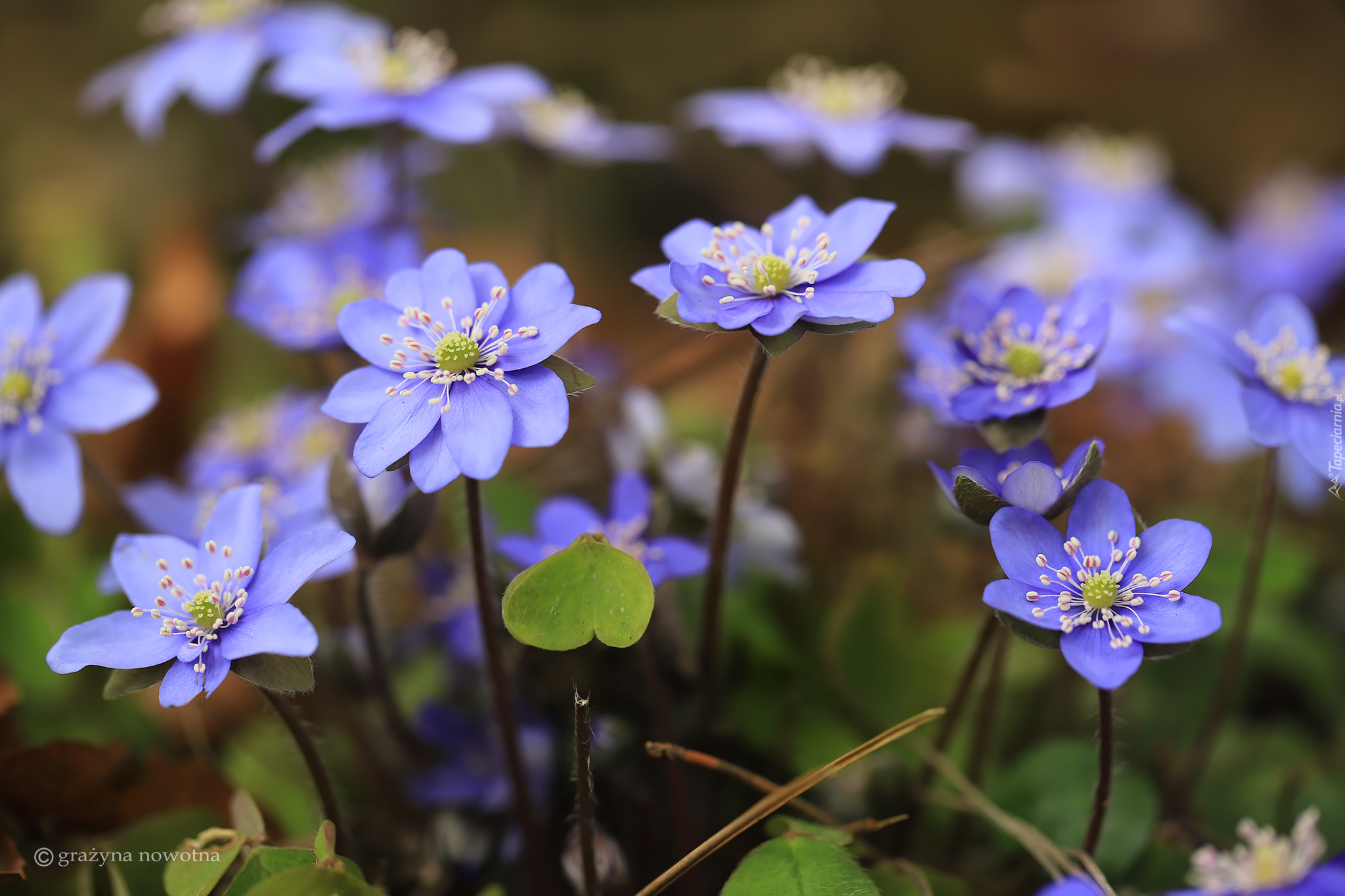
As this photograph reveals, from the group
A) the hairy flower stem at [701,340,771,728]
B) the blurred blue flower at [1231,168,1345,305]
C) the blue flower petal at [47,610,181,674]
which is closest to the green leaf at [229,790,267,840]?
the blue flower petal at [47,610,181,674]

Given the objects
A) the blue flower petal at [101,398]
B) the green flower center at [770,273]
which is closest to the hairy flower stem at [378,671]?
the blue flower petal at [101,398]

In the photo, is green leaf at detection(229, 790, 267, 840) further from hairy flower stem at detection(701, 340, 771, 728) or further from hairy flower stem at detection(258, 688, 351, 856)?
hairy flower stem at detection(701, 340, 771, 728)

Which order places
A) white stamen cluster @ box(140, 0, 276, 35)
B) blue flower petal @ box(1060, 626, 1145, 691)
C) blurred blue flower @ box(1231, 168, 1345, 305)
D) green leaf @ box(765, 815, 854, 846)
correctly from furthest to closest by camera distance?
1. blurred blue flower @ box(1231, 168, 1345, 305)
2. white stamen cluster @ box(140, 0, 276, 35)
3. green leaf @ box(765, 815, 854, 846)
4. blue flower petal @ box(1060, 626, 1145, 691)

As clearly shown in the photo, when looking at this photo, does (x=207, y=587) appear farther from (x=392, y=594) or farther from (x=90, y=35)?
(x=90, y=35)

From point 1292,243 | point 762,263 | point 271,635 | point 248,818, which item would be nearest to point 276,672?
point 271,635

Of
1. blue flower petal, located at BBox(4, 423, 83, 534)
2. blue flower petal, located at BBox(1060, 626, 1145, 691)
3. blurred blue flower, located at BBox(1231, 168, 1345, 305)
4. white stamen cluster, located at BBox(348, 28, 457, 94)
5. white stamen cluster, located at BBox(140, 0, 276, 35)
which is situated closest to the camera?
blue flower petal, located at BBox(1060, 626, 1145, 691)

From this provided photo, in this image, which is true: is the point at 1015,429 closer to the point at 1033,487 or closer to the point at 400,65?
the point at 1033,487

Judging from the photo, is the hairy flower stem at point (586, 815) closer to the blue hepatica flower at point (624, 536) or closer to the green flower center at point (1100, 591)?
the blue hepatica flower at point (624, 536)
